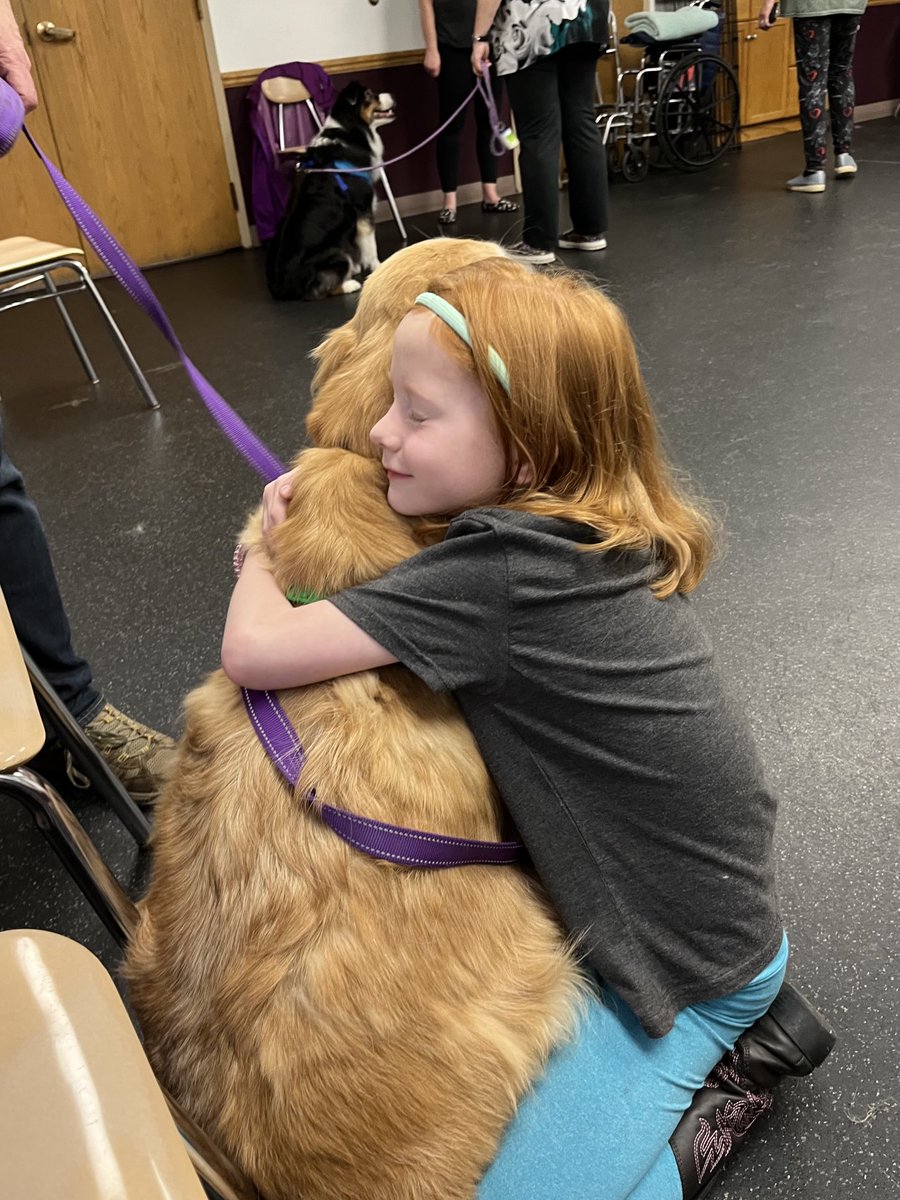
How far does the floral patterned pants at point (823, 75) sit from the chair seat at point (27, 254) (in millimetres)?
3772

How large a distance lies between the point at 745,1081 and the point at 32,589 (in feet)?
3.76

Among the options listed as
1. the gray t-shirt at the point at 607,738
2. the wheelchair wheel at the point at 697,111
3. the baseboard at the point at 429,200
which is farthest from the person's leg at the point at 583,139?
the gray t-shirt at the point at 607,738

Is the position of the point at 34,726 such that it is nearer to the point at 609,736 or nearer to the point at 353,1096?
the point at 353,1096

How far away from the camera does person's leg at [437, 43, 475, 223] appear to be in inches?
202

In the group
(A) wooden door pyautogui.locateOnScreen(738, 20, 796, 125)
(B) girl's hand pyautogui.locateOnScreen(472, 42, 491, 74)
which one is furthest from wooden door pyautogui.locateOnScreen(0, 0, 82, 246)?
(A) wooden door pyautogui.locateOnScreen(738, 20, 796, 125)

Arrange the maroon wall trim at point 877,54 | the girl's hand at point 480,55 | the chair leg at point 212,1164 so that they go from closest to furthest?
the chair leg at point 212,1164, the girl's hand at point 480,55, the maroon wall trim at point 877,54

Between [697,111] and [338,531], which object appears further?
[697,111]

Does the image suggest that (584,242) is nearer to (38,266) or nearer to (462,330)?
(38,266)

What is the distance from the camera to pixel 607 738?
81cm

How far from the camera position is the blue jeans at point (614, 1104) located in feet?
2.55

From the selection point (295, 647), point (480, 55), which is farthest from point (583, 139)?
point (295, 647)

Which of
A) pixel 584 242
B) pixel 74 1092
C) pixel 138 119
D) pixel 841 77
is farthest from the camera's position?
pixel 138 119

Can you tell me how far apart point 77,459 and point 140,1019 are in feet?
8.19

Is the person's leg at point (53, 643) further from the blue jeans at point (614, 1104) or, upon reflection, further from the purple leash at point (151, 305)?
the blue jeans at point (614, 1104)
